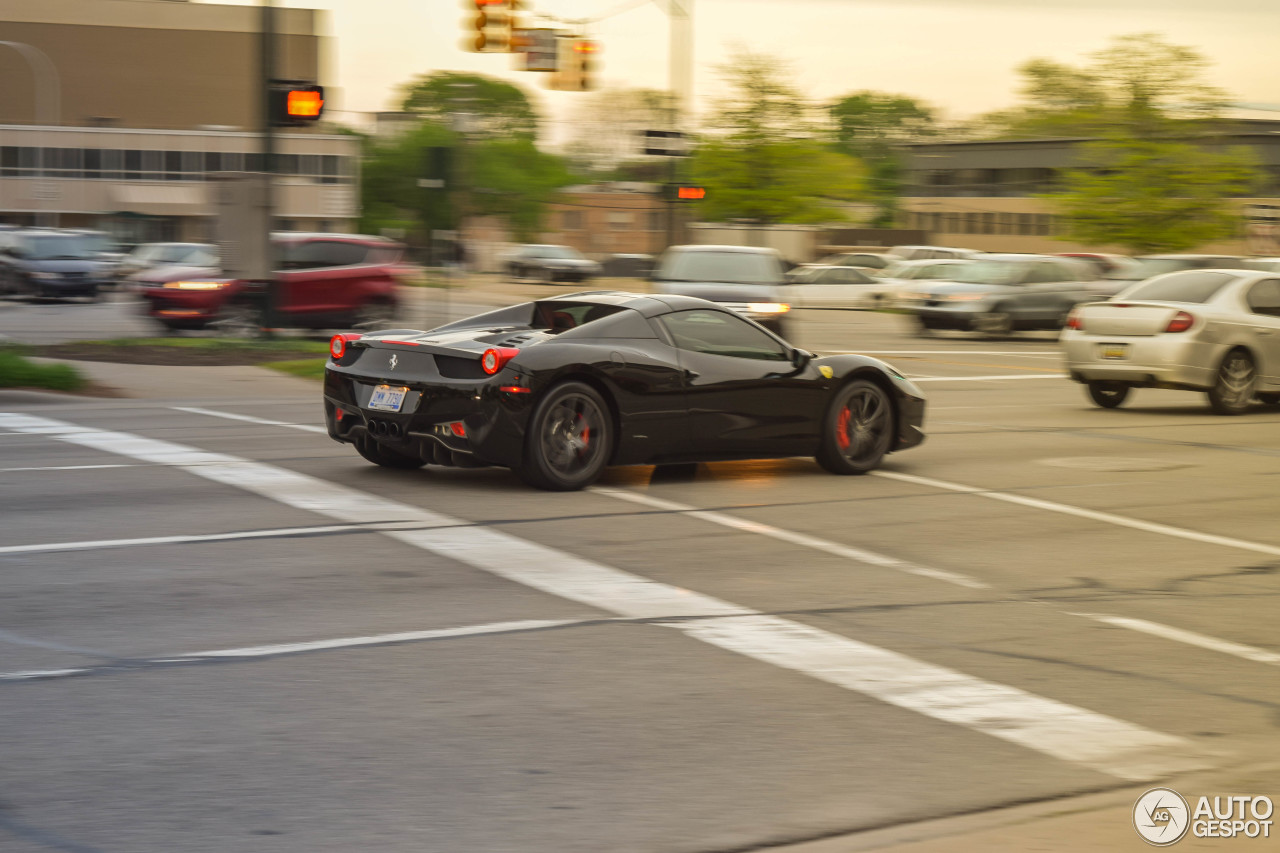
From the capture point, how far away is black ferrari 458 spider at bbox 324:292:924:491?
9227 mm

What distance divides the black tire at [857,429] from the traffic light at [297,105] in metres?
12.1

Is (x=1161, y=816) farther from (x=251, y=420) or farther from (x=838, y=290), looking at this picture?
(x=838, y=290)

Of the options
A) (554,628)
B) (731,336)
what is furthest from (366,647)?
(731,336)

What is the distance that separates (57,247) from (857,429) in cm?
3040

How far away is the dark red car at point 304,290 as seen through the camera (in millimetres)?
23500

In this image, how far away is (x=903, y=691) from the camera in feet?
17.5

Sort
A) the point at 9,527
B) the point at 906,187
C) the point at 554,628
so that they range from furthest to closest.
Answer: the point at 906,187
the point at 9,527
the point at 554,628

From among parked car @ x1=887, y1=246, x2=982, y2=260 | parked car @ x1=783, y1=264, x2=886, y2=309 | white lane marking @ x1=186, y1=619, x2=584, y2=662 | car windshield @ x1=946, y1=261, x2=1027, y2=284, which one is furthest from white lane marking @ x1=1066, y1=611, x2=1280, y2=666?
parked car @ x1=887, y1=246, x2=982, y2=260

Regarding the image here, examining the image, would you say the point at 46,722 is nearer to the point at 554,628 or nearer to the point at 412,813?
the point at 412,813

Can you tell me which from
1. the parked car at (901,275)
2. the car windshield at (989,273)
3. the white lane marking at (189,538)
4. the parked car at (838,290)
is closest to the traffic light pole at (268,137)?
the white lane marking at (189,538)

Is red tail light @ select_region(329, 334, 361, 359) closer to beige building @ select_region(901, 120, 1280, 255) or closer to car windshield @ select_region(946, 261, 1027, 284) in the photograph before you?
car windshield @ select_region(946, 261, 1027, 284)

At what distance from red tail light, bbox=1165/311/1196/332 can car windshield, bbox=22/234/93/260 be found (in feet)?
92.0

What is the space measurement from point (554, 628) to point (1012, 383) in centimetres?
1570

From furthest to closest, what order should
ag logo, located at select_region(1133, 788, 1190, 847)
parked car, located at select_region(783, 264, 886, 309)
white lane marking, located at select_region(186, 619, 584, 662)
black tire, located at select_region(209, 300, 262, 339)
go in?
parked car, located at select_region(783, 264, 886, 309), black tire, located at select_region(209, 300, 262, 339), white lane marking, located at select_region(186, 619, 584, 662), ag logo, located at select_region(1133, 788, 1190, 847)
